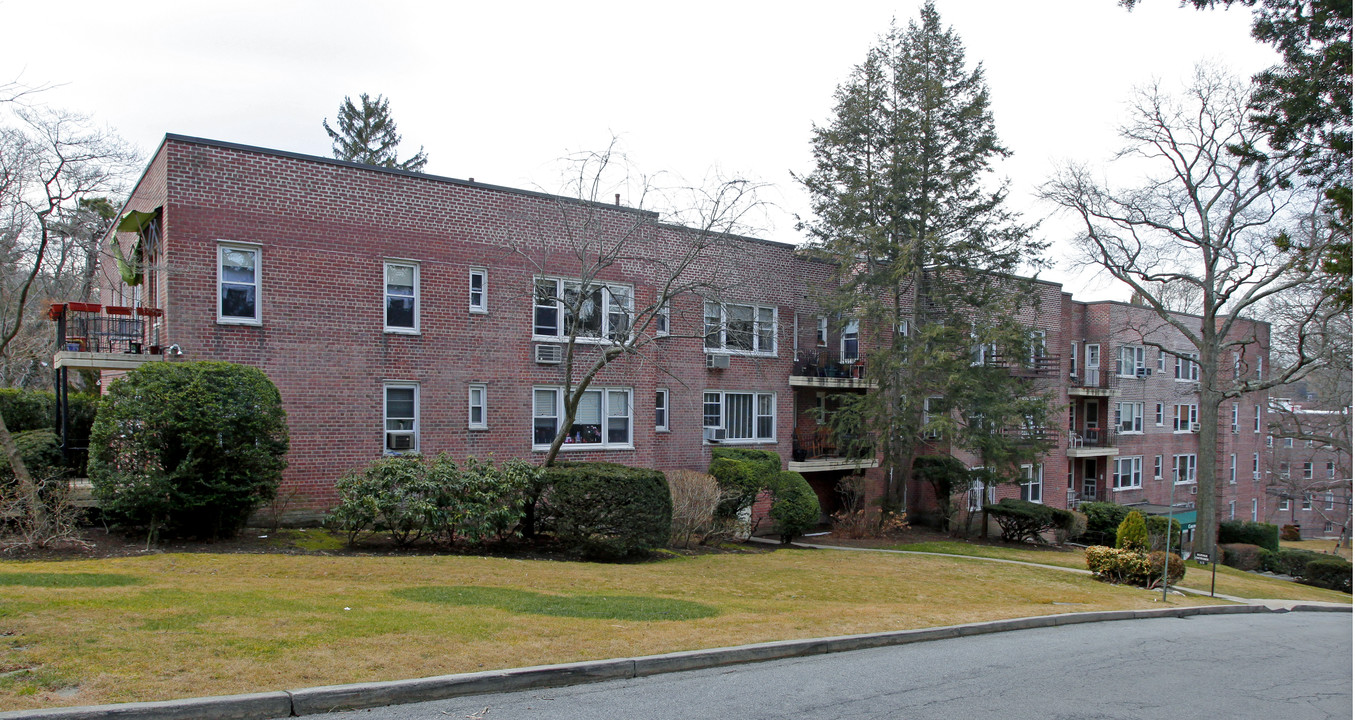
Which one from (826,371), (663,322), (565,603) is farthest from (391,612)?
(826,371)

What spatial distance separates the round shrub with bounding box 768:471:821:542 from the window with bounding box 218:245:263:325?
1225 centimetres

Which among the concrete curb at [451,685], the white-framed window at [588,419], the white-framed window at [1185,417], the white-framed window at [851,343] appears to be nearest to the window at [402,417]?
the white-framed window at [588,419]

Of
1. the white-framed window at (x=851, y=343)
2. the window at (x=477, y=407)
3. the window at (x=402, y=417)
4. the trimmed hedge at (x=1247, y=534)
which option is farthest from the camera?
the trimmed hedge at (x=1247, y=534)

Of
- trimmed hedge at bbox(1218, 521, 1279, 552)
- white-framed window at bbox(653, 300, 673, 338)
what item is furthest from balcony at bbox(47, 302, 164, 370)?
trimmed hedge at bbox(1218, 521, 1279, 552)

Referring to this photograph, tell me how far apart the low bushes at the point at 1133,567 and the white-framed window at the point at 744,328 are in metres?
9.51

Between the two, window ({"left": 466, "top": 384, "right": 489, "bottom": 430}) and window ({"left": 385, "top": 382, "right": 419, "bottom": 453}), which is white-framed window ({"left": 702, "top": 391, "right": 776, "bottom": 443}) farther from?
A: window ({"left": 385, "top": 382, "right": 419, "bottom": 453})

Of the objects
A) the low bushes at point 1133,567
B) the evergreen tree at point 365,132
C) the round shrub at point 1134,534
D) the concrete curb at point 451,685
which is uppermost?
the evergreen tree at point 365,132

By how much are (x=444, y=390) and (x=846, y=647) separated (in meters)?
11.9

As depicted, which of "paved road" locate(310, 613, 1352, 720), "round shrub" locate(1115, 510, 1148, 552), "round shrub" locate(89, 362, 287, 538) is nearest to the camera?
"paved road" locate(310, 613, 1352, 720)

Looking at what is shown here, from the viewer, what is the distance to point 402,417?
18.4 meters

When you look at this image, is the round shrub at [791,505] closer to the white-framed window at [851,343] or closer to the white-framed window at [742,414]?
the white-framed window at [742,414]

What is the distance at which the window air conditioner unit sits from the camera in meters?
20.1

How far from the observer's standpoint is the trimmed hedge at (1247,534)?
122 ft

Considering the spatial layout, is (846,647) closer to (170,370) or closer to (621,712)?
(621,712)
